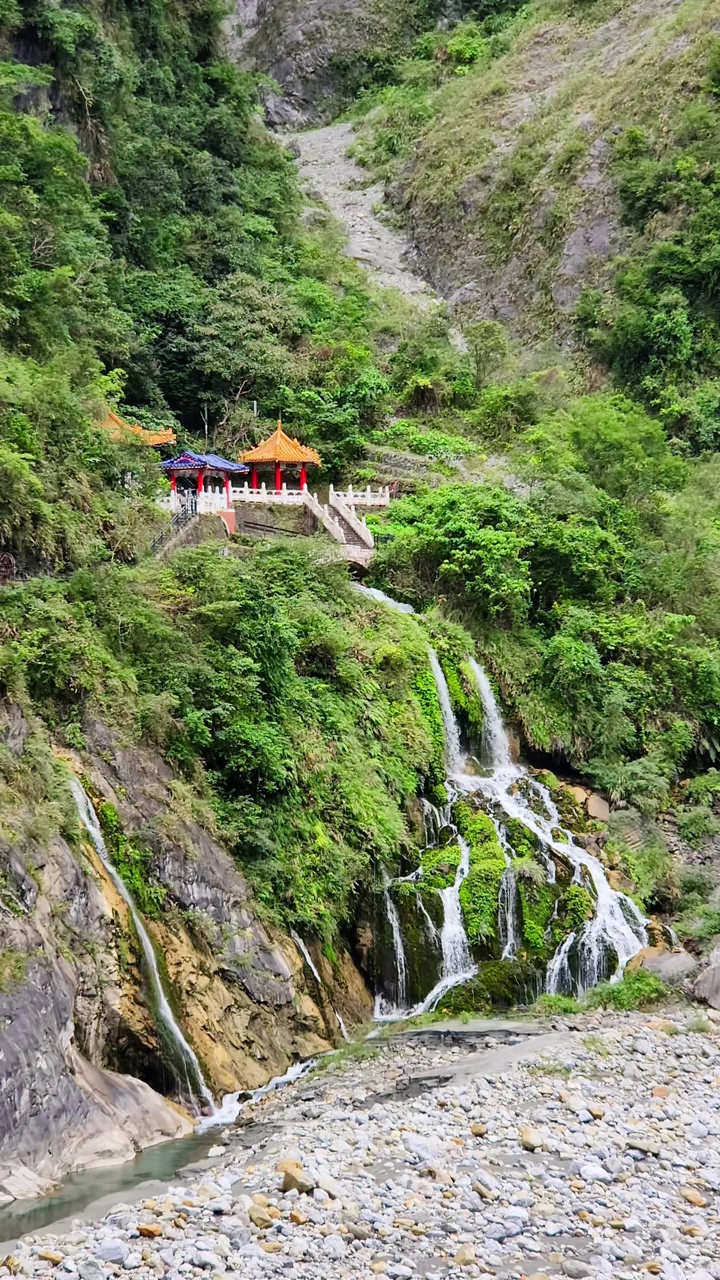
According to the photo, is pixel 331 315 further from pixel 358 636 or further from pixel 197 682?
pixel 197 682

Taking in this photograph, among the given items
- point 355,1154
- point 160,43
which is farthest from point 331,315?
point 355,1154

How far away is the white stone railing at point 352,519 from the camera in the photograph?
88.4 ft

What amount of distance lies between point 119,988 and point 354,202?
49560mm

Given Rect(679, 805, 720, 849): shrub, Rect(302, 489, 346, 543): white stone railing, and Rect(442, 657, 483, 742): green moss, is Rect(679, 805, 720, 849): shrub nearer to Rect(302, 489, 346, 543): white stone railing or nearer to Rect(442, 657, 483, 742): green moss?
Rect(442, 657, 483, 742): green moss

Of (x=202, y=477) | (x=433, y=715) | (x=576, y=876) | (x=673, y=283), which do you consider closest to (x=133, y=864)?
(x=576, y=876)

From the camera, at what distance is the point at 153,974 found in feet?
40.4

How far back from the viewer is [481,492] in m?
26.2

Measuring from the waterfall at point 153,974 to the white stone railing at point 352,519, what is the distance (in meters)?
14.9

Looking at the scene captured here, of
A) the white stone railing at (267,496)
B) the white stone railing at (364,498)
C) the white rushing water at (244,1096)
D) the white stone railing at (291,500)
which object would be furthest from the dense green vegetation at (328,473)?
the white stone railing at (267,496)

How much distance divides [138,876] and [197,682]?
362cm

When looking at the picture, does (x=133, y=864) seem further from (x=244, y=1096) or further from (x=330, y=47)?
(x=330, y=47)

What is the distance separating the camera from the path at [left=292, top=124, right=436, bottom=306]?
48531 millimetres

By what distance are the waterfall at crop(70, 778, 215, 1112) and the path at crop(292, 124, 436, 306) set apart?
37.6 meters

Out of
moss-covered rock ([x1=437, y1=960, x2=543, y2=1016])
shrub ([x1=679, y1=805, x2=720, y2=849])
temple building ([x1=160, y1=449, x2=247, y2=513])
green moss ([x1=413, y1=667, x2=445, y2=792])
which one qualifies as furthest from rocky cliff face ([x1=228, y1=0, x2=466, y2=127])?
moss-covered rock ([x1=437, y1=960, x2=543, y2=1016])
